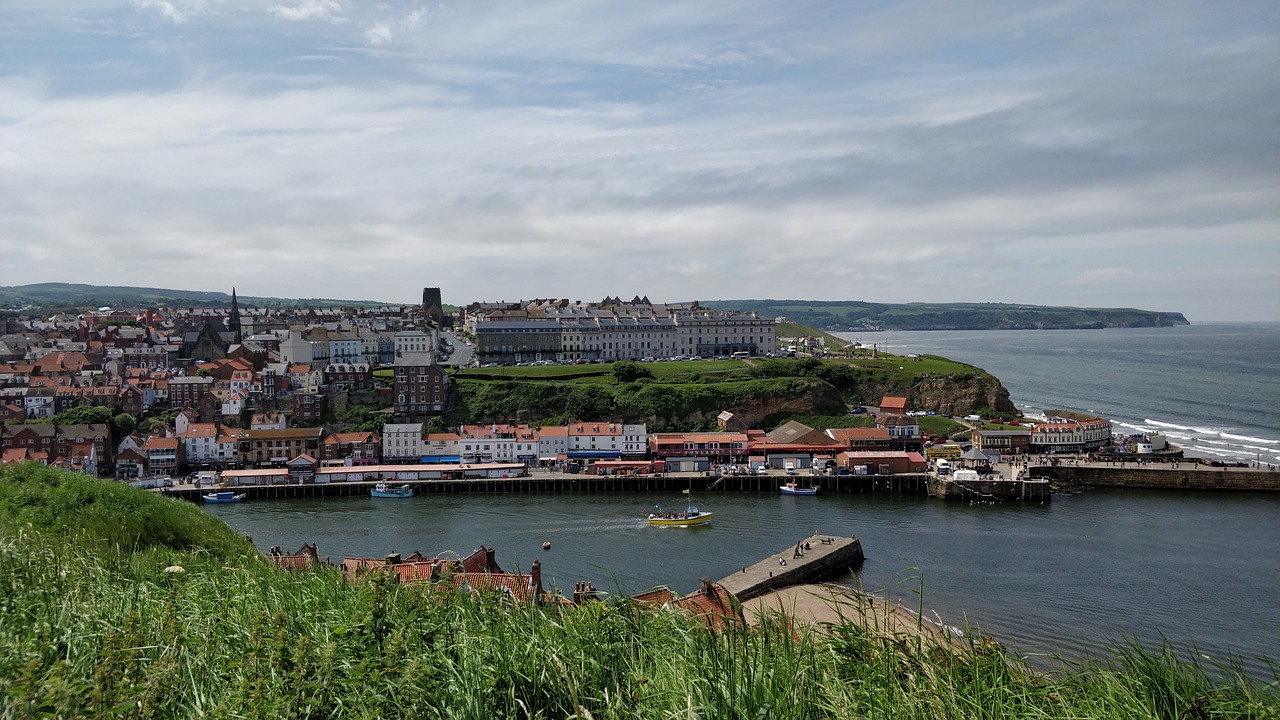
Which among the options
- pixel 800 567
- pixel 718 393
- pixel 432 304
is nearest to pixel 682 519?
pixel 800 567

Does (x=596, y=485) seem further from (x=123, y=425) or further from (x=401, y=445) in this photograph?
(x=123, y=425)

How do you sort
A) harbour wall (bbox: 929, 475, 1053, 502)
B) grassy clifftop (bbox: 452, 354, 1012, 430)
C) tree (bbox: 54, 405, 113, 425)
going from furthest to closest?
grassy clifftop (bbox: 452, 354, 1012, 430)
tree (bbox: 54, 405, 113, 425)
harbour wall (bbox: 929, 475, 1053, 502)

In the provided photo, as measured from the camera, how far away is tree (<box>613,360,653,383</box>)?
1721 inches

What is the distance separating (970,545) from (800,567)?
638 centimetres

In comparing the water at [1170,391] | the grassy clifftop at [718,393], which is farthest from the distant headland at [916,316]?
the grassy clifftop at [718,393]

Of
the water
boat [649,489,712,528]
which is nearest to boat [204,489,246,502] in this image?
boat [649,489,712,528]

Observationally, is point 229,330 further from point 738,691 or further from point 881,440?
point 738,691

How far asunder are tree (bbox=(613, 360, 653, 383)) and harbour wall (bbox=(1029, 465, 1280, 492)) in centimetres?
2041

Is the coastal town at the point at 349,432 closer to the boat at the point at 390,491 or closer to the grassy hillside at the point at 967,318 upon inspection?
the boat at the point at 390,491

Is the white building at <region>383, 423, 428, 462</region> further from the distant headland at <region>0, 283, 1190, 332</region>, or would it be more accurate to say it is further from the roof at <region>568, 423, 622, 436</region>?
the distant headland at <region>0, 283, 1190, 332</region>

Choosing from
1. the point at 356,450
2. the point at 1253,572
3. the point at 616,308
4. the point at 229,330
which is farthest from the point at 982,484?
the point at 229,330

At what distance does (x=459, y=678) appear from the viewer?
3250 mm

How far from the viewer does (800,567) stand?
55.8ft

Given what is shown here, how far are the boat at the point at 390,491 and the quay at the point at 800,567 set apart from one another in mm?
16446
